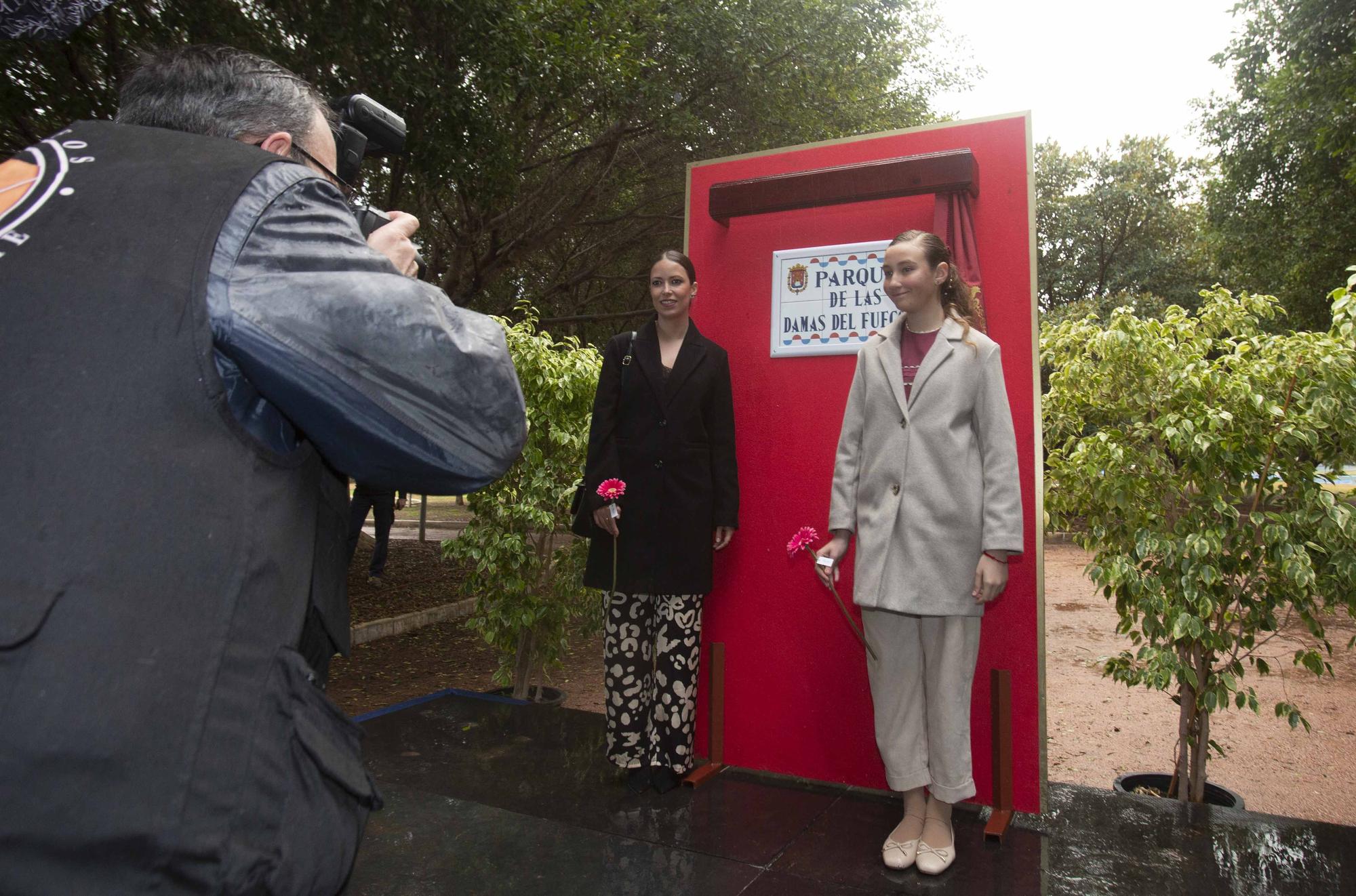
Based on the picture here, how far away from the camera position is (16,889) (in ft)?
2.51

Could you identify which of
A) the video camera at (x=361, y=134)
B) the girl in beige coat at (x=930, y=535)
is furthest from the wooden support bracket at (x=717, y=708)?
the video camera at (x=361, y=134)

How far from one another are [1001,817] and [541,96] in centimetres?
599

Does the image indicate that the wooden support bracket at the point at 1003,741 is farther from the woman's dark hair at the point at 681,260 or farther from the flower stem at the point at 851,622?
the woman's dark hair at the point at 681,260

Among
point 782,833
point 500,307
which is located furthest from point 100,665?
point 500,307

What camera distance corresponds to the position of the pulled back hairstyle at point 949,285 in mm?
2951

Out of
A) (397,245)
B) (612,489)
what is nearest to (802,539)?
(612,489)

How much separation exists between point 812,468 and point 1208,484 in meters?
1.52

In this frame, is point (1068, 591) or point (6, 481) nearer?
point (6, 481)

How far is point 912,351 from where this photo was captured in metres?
3.05

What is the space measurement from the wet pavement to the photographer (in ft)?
6.68

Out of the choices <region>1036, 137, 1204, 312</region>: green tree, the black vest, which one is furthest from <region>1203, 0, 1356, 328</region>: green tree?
the black vest

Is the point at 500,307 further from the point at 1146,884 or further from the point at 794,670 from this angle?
the point at 1146,884

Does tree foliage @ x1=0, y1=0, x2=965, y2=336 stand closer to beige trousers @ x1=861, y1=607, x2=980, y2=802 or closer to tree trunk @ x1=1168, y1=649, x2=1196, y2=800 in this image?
beige trousers @ x1=861, y1=607, x2=980, y2=802

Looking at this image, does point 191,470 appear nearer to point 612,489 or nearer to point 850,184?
point 612,489
